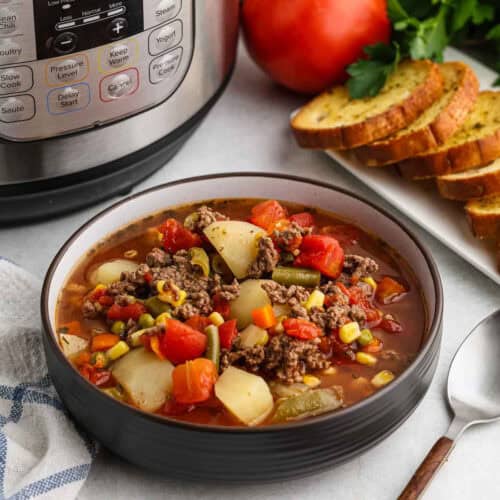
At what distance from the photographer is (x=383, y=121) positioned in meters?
2.88

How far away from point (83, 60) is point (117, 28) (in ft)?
0.40

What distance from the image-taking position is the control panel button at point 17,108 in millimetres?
2244

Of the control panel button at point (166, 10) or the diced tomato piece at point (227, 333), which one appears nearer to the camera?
the diced tomato piece at point (227, 333)

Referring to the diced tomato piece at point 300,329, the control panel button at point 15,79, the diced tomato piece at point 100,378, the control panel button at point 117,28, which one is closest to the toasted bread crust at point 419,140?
the control panel button at point 117,28

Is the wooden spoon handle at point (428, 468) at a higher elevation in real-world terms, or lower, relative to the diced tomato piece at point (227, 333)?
lower

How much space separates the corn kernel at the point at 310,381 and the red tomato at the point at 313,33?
160 centimetres

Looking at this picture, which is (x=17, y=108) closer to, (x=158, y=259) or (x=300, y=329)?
(x=158, y=259)

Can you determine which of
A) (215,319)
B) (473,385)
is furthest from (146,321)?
(473,385)

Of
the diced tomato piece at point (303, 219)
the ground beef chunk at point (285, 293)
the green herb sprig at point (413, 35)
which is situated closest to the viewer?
the ground beef chunk at point (285, 293)

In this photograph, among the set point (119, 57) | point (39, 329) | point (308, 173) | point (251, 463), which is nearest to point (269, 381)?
point (251, 463)

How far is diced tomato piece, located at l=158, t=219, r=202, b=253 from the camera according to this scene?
223cm

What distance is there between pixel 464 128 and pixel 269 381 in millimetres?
1432

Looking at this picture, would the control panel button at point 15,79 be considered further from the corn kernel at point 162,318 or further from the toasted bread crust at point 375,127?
the toasted bread crust at point 375,127

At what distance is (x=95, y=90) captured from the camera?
92.4 inches
